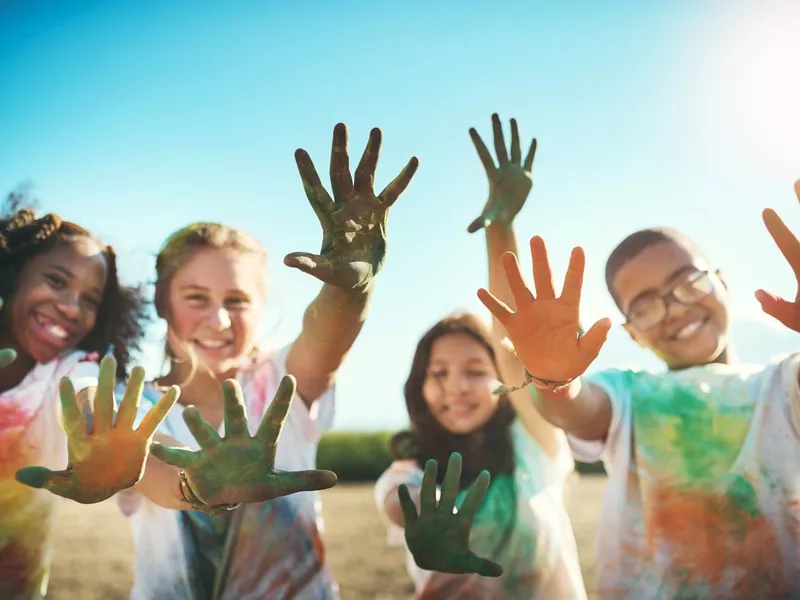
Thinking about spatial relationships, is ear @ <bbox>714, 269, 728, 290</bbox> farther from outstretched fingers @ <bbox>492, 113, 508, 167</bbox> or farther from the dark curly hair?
the dark curly hair

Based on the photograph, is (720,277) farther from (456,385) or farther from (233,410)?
(233,410)

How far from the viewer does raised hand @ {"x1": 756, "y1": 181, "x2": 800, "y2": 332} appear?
234cm

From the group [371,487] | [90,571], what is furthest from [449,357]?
[371,487]

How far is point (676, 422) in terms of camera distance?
288 centimetres

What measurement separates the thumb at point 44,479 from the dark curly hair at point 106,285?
1622 mm

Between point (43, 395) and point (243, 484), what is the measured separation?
1597 mm

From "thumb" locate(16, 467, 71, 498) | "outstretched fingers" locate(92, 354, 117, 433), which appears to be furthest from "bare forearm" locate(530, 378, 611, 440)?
"thumb" locate(16, 467, 71, 498)

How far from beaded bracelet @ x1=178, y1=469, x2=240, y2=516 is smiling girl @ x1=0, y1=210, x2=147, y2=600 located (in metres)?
0.84

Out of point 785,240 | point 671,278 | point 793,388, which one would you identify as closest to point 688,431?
point 793,388

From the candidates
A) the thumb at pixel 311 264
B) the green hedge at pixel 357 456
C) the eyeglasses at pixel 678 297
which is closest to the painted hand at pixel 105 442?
the thumb at pixel 311 264

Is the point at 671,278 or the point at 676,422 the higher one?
the point at 671,278

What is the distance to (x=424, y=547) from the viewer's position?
2645 mm

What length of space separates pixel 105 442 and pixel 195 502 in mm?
346

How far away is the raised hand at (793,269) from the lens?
7.68ft
